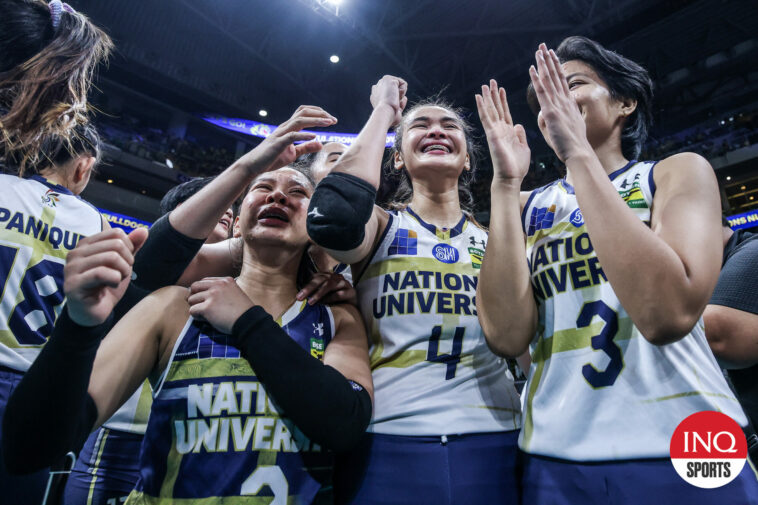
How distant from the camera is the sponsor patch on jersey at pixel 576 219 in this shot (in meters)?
1.43

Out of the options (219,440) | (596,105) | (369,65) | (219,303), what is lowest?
(219,440)

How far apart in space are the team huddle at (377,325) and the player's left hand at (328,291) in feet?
0.05

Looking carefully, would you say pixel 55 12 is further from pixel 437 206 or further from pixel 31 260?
pixel 437 206

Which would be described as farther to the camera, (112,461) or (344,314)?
(112,461)

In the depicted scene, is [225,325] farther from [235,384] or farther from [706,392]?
[706,392]

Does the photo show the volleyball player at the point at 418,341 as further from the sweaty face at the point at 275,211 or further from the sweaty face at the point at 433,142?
the sweaty face at the point at 275,211

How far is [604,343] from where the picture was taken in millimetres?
1247

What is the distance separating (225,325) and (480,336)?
92cm

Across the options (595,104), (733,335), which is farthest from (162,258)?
(733,335)

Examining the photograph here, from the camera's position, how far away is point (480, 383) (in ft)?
5.05

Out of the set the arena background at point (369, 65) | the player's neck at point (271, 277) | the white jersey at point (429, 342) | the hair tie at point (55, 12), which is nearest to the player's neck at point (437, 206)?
the white jersey at point (429, 342)

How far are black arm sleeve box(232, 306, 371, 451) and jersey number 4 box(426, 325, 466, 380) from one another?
0.31 metres

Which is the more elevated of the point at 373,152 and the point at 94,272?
the point at 373,152

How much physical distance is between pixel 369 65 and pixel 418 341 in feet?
49.6
